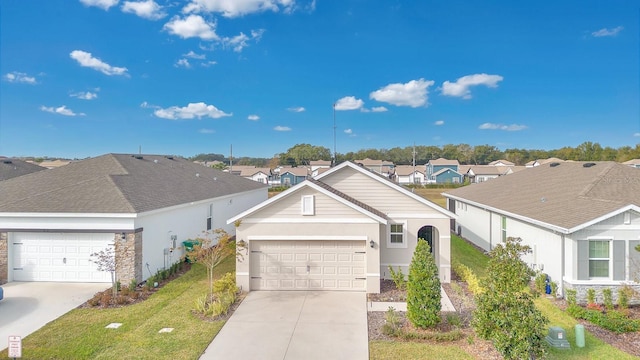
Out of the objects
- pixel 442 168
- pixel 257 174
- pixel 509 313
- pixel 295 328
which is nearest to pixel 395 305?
pixel 295 328

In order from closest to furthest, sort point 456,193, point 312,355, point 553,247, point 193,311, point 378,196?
point 312,355
point 193,311
point 553,247
point 378,196
point 456,193

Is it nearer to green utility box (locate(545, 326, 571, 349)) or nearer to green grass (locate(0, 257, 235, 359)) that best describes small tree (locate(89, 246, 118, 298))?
green grass (locate(0, 257, 235, 359))

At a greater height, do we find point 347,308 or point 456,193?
point 456,193

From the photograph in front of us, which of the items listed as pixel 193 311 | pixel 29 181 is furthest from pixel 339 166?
pixel 29 181

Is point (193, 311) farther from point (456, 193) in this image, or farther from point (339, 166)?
point (456, 193)

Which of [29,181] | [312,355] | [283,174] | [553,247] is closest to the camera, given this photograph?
[312,355]

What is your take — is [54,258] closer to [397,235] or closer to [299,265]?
[299,265]

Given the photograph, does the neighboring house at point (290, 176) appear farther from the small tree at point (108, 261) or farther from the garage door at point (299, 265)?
the garage door at point (299, 265)
